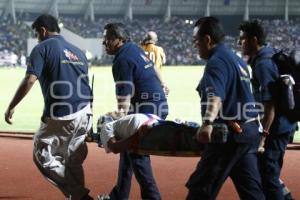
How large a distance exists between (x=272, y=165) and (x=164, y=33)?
57.5 meters

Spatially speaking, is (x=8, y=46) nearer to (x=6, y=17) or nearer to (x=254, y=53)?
(x=6, y=17)

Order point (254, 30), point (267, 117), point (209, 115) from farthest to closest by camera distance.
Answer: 1. point (254, 30)
2. point (267, 117)
3. point (209, 115)

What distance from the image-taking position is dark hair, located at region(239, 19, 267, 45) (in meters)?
5.16

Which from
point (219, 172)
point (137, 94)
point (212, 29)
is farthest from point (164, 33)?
point (219, 172)

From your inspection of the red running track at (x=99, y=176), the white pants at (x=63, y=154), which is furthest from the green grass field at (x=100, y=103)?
the white pants at (x=63, y=154)

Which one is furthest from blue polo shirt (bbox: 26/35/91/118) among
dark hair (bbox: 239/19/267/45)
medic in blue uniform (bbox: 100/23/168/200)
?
dark hair (bbox: 239/19/267/45)

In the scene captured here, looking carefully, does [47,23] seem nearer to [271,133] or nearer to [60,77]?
[60,77]

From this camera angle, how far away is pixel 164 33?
62312 millimetres

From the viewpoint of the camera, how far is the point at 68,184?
18.4 ft

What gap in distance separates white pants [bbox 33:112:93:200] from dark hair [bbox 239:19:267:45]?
5.42 ft

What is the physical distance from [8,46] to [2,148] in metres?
43.7

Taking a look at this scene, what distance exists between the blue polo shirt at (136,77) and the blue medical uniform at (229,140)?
→ 1.24 meters

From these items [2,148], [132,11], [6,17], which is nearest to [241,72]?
[2,148]

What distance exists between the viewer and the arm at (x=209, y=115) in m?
3.96
